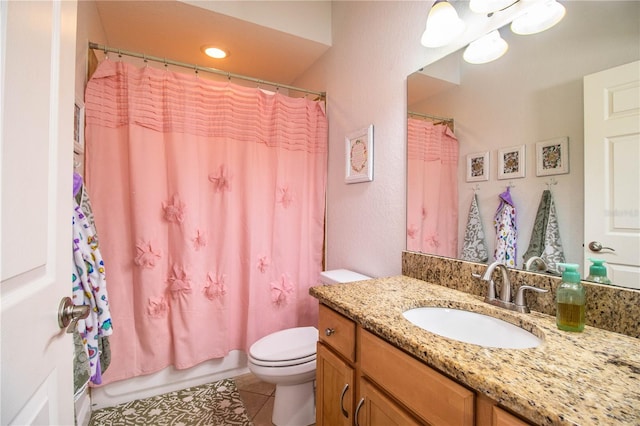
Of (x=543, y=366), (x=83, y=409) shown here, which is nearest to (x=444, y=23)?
(x=543, y=366)

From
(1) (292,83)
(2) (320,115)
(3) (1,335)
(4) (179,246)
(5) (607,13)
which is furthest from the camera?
(1) (292,83)

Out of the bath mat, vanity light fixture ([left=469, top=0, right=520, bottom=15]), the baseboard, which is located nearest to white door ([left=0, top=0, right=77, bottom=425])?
the baseboard

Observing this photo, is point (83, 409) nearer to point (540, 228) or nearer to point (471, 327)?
point (471, 327)

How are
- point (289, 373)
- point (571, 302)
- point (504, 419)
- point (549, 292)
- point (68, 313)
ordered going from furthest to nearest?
point (289, 373)
point (549, 292)
point (571, 302)
point (68, 313)
point (504, 419)

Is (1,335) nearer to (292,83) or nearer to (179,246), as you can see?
(179,246)

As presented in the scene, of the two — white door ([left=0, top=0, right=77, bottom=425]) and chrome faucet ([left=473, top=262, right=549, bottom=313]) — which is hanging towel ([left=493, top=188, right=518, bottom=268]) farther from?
white door ([left=0, top=0, right=77, bottom=425])

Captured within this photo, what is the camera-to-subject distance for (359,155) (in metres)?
1.80

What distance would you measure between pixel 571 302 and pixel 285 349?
1.24 meters

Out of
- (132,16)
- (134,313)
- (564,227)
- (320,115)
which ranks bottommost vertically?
(134,313)

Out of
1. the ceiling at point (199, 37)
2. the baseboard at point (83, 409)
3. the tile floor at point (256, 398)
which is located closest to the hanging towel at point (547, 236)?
the tile floor at point (256, 398)

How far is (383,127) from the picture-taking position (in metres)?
1.63

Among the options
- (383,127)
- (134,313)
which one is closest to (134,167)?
(134,313)

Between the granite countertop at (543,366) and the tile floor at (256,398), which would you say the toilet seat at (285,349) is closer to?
the tile floor at (256,398)

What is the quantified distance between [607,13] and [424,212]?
905 mm
